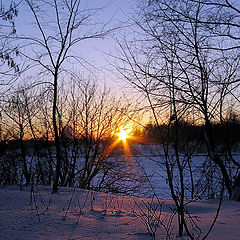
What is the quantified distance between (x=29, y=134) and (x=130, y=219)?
8.39m

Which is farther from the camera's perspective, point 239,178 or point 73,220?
point 239,178

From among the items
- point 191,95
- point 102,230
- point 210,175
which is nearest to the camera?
point 102,230

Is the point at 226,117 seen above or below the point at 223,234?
above

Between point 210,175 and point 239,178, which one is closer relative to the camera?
point 239,178

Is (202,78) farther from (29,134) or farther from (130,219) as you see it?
(29,134)

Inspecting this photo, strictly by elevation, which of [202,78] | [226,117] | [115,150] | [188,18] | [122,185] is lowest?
Result: [122,185]

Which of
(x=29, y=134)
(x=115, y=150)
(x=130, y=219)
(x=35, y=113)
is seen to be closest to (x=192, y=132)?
(x=130, y=219)

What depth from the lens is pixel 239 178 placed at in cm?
638

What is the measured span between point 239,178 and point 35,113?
23.1 ft

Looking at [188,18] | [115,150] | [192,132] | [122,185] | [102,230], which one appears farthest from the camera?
[115,150]

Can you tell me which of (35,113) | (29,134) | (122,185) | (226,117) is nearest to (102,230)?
(226,117)

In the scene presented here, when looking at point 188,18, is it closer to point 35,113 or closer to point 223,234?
point 223,234

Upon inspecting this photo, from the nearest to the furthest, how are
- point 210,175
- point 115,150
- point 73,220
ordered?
point 73,220 < point 210,175 < point 115,150

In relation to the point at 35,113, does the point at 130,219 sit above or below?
below
